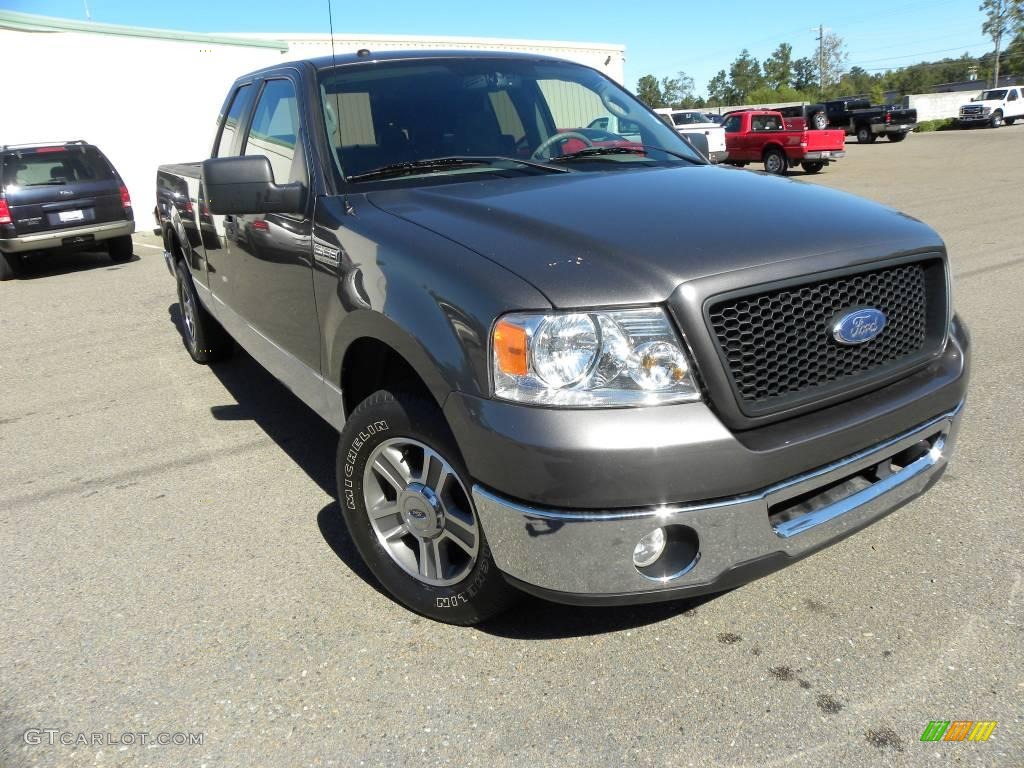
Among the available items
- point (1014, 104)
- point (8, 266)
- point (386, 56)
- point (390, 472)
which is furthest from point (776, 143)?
point (1014, 104)

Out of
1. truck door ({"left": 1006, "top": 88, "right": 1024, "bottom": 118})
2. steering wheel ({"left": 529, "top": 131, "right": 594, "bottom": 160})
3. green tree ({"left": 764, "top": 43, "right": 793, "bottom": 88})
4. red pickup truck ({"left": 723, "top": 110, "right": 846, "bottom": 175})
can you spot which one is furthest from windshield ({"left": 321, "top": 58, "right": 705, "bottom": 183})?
green tree ({"left": 764, "top": 43, "right": 793, "bottom": 88})

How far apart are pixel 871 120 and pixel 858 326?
115 feet

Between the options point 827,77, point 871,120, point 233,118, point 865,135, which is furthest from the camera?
point 827,77

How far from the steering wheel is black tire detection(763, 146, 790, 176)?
1867cm

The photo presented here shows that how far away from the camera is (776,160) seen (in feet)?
69.5

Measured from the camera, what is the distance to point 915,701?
2271 mm

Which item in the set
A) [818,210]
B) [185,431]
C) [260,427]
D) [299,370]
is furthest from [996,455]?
[185,431]

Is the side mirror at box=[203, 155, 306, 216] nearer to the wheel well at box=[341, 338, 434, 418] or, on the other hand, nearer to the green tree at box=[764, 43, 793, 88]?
the wheel well at box=[341, 338, 434, 418]

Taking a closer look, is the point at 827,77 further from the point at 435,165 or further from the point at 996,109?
the point at 435,165

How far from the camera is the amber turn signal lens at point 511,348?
6.95ft

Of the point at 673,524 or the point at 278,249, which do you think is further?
the point at 278,249

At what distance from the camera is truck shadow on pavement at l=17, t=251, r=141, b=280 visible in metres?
11.9

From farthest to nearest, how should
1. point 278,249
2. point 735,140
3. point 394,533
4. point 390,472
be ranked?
point 735,140
point 278,249
point 394,533
point 390,472

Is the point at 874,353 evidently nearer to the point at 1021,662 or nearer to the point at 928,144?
the point at 1021,662
